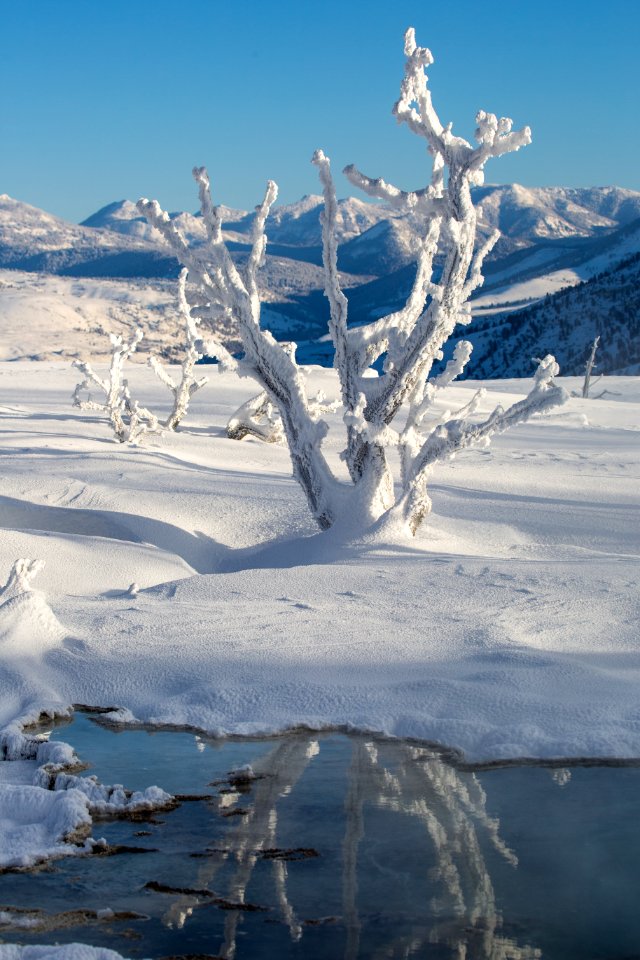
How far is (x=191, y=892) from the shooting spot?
3.26 meters

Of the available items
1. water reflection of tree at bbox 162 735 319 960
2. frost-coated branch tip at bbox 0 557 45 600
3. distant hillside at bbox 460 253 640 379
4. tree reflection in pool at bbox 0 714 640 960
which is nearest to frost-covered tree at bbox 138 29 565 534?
frost-coated branch tip at bbox 0 557 45 600

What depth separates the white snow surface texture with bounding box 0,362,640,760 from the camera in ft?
16.0

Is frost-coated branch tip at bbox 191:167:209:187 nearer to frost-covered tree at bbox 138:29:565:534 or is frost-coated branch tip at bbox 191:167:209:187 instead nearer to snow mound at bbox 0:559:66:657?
frost-covered tree at bbox 138:29:565:534

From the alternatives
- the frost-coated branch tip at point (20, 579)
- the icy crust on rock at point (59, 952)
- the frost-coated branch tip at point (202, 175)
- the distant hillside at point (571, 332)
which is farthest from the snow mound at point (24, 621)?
the distant hillside at point (571, 332)

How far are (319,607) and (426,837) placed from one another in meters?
2.84

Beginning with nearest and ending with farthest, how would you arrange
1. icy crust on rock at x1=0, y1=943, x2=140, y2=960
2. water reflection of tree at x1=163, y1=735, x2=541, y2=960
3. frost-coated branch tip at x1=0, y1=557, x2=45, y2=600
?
1. icy crust on rock at x1=0, y1=943, x2=140, y2=960
2. water reflection of tree at x1=163, y1=735, x2=541, y2=960
3. frost-coated branch tip at x1=0, y1=557, x2=45, y2=600

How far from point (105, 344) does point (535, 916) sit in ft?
367

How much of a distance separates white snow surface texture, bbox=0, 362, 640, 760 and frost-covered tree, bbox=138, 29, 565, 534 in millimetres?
526

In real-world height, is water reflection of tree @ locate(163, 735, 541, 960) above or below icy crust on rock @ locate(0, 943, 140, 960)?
above

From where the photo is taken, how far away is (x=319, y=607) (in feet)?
21.1

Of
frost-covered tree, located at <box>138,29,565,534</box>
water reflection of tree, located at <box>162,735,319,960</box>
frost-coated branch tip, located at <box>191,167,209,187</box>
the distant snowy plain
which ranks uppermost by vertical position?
frost-coated branch tip, located at <box>191,167,209,187</box>

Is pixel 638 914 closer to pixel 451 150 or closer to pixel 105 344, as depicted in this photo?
pixel 451 150

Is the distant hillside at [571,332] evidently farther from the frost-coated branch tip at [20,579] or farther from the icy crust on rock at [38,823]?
the icy crust on rock at [38,823]

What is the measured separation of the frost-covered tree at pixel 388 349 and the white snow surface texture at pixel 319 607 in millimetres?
526
